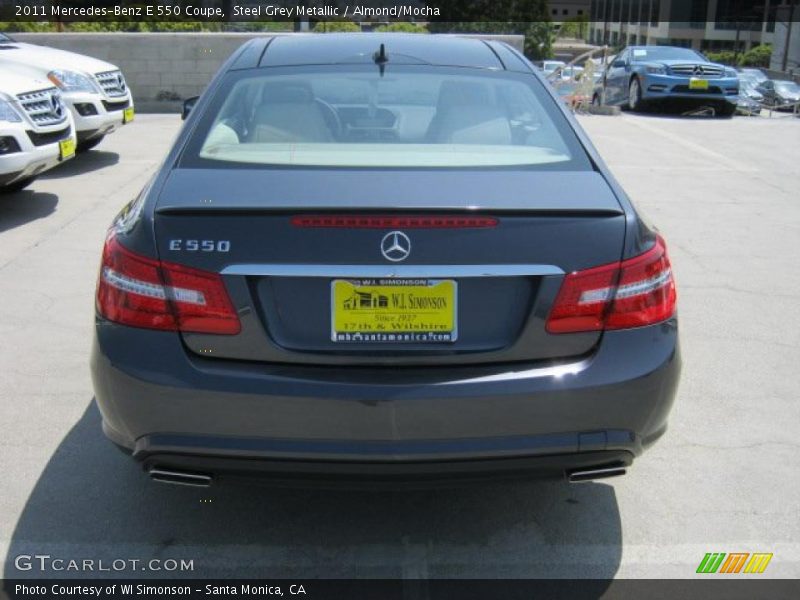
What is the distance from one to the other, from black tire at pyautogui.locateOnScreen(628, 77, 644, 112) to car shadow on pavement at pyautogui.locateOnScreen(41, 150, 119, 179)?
12090 mm

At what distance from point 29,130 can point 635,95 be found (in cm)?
1481

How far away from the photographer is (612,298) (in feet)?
8.83

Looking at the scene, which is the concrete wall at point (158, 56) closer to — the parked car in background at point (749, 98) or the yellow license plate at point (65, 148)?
the yellow license plate at point (65, 148)

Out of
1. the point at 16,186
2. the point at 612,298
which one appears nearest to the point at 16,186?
the point at 16,186

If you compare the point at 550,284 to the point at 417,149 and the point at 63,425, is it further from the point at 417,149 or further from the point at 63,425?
the point at 63,425

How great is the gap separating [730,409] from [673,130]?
11827mm

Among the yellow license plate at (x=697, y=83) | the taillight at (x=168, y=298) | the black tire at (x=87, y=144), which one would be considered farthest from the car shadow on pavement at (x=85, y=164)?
the yellow license plate at (x=697, y=83)

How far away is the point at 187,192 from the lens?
2777mm

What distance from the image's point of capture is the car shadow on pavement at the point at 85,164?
9.57m

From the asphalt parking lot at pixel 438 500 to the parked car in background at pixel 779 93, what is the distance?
81.1 feet

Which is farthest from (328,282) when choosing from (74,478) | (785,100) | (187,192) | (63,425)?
(785,100)

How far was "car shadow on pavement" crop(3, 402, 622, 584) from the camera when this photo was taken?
2.99 m

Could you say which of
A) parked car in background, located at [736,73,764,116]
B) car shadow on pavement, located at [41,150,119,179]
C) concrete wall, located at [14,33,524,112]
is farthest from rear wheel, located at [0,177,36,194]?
parked car in background, located at [736,73,764,116]

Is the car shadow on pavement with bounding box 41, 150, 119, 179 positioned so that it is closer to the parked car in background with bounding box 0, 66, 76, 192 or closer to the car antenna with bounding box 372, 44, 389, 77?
the parked car in background with bounding box 0, 66, 76, 192
